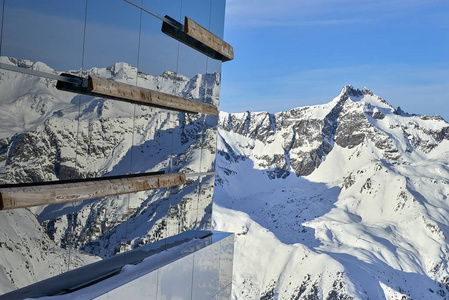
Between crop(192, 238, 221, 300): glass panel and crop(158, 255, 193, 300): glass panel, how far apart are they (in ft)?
0.91

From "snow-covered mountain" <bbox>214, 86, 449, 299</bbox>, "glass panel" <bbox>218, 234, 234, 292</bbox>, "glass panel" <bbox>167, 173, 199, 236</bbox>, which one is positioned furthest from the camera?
"snow-covered mountain" <bbox>214, 86, 449, 299</bbox>

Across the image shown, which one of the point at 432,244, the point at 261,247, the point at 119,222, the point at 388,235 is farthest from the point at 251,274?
the point at 119,222

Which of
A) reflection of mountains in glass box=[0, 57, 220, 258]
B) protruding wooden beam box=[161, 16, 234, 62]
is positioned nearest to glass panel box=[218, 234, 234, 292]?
reflection of mountains in glass box=[0, 57, 220, 258]

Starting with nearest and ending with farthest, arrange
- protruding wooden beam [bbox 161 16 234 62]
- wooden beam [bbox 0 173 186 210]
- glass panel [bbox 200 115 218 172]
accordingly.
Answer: wooden beam [bbox 0 173 186 210], protruding wooden beam [bbox 161 16 234 62], glass panel [bbox 200 115 218 172]

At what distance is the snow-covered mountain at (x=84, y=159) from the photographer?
443cm

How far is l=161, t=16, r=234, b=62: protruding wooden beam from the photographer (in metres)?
7.51

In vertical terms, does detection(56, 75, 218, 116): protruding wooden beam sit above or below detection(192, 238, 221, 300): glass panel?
above

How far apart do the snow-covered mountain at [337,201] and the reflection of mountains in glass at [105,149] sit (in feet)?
191

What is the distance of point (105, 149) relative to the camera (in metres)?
5.82

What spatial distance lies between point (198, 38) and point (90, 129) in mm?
3300

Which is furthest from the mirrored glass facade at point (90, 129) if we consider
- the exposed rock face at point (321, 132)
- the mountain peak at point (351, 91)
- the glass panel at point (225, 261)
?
the mountain peak at point (351, 91)

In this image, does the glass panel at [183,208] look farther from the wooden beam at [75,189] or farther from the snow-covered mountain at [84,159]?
the wooden beam at [75,189]

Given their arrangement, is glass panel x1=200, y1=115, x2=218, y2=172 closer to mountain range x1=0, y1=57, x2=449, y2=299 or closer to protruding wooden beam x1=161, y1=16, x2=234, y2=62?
mountain range x1=0, y1=57, x2=449, y2=299

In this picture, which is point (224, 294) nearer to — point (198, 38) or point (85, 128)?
point (198, 38)
